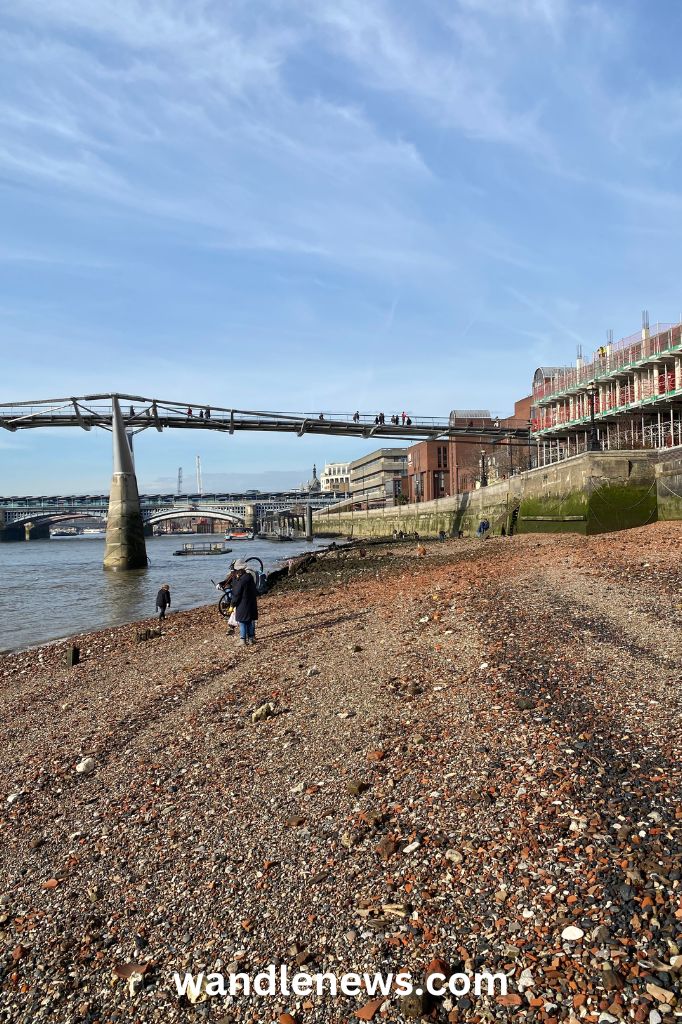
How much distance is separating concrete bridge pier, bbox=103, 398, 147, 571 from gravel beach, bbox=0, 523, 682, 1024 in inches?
1837

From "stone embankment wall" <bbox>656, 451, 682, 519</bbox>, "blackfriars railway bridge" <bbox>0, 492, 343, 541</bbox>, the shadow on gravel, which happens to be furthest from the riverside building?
the shadow on gravel

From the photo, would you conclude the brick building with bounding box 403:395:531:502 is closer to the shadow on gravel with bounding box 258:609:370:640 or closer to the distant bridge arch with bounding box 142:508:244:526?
the distant bridge arch with bounding box 142:508:244:526

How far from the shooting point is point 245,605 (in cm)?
1521

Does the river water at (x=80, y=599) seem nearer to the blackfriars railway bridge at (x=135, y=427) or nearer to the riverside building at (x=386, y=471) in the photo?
the blackfriars railway bridge at (x=135, y=427)

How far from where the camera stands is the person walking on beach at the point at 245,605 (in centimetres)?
1512

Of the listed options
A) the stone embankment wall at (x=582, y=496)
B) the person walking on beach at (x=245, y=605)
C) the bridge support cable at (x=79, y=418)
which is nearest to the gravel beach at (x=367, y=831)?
the person walking on beach at (x=245, y=605)

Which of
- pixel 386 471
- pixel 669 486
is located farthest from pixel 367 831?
pixel 386 471

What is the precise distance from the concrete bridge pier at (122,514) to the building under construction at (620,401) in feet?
132

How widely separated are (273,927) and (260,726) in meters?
4.41

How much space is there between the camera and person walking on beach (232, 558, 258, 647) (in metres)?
15.1

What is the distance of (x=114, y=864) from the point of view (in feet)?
21.0

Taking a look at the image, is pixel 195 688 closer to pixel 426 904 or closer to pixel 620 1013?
pixel 426 904

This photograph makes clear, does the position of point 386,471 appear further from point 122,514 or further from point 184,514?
point 122,514

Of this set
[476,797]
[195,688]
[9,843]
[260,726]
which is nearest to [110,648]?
[195,688]
